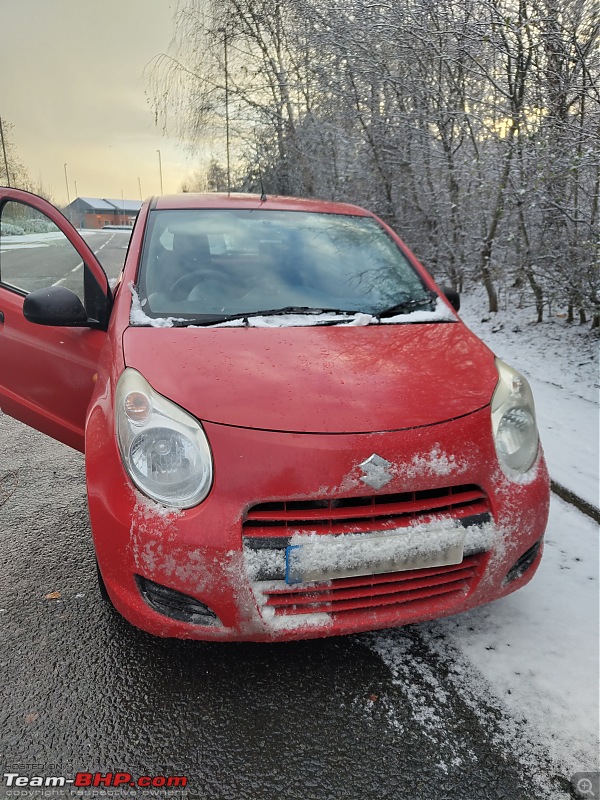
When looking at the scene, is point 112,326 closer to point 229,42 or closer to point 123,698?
point 123,698

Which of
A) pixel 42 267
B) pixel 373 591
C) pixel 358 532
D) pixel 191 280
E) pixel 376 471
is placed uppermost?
pixel 191 280

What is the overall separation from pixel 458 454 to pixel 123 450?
40.9 inches

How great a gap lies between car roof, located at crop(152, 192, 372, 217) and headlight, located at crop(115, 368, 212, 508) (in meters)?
1.62

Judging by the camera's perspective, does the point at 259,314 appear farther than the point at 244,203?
No

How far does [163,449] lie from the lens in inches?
68.0

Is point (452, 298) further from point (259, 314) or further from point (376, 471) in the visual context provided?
point (376, 471)

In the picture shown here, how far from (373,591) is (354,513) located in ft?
0.89

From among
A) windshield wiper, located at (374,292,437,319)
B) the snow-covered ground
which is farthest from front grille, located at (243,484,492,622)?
windshield wiper, located at (374,292,437,319)

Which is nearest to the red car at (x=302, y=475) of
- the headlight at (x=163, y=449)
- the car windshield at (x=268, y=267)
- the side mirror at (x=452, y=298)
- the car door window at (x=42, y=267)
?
the headlight at (x=163, y=449)

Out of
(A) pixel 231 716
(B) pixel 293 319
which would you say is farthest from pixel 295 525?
(B) pixel 293 319

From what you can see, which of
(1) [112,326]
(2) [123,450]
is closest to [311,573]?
(2) [123,450]

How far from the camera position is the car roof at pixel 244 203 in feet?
10.2

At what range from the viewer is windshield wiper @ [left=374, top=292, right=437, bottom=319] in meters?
2.53

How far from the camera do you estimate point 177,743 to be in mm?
1691
